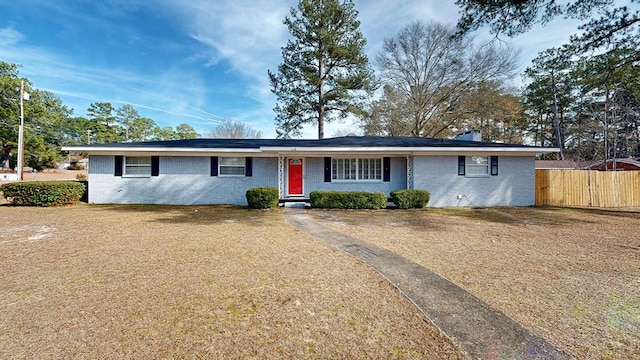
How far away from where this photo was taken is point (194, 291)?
A: 3.45 meters

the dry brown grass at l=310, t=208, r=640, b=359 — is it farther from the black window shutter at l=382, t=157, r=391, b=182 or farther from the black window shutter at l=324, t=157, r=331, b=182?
the black window shutter at l=382, t=157, r=391, b=182

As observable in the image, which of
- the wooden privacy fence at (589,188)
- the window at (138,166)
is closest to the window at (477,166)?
the wooden privacy fence at (589,188)

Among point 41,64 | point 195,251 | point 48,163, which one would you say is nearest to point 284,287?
point 195,251

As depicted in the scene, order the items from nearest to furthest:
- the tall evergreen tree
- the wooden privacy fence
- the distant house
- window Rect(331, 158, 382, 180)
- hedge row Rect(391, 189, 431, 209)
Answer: hedge row Rect(391, 189, 431, 209) < the distant house < the wooden privacy fence < window Rect(331, 158, 382, 180) < the tall evergreen tree

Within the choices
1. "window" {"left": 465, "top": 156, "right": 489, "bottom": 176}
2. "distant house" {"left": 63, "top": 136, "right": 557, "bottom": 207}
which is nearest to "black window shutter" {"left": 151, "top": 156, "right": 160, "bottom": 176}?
"distant house" {"left": 63, "top": 136, "right": 557, "bottom": 207}

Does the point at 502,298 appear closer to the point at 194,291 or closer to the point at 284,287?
the point at 284,287

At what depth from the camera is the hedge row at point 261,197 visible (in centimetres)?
1084

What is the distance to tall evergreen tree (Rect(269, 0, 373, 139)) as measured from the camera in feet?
65.7

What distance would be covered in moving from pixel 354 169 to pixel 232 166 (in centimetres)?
587

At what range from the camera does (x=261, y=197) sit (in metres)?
10.8

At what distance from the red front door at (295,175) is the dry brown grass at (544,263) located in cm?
347

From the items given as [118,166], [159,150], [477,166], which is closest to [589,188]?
[477,166]

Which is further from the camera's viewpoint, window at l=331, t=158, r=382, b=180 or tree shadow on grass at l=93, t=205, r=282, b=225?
window at l=331, t=158, r=382, b=180

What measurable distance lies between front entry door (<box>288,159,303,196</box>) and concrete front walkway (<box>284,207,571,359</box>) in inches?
327
